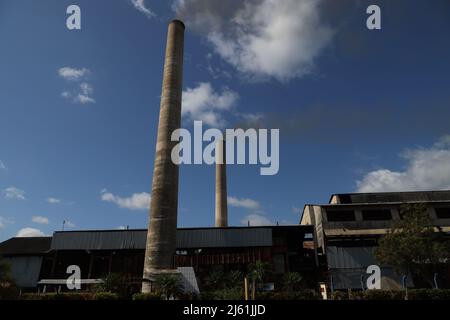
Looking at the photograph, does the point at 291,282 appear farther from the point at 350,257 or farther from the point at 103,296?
the point at 103,296

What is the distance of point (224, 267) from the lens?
121ft

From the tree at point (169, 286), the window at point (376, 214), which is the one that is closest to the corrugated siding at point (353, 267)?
the window at point (376, 214)

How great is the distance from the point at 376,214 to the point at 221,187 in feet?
67.0

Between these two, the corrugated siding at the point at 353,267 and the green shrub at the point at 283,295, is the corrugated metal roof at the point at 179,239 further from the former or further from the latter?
the green shrub at the point at 283,295

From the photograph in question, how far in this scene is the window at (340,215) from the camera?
40625 millimetres

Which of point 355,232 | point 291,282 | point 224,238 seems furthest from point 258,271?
point 355,232

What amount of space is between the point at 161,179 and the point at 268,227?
13.6 metres

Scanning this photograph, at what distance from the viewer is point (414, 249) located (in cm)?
3011

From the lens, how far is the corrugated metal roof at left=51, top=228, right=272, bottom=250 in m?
37.4

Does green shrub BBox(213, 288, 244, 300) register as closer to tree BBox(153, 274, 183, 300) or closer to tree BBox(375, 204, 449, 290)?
tree BBox(153, 274, 183, 300)

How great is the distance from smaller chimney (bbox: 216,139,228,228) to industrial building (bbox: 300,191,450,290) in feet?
38.1

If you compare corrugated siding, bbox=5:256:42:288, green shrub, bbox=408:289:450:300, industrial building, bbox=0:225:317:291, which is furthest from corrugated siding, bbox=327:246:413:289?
corrugated siding, bbox=5:256:42:288

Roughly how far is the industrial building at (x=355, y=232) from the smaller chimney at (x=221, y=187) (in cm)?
1160
